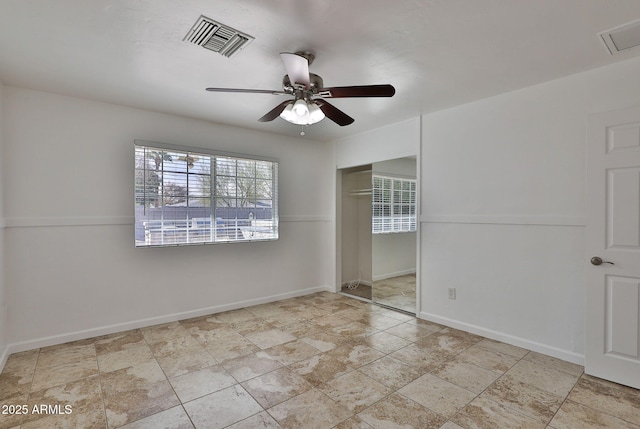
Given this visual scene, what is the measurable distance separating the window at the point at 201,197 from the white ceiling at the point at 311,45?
2.42 ft

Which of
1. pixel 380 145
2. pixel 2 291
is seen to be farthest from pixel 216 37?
pixel 2 291

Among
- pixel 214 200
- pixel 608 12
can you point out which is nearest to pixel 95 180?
pixel 214 200

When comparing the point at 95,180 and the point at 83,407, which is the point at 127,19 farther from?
the point at 83,407

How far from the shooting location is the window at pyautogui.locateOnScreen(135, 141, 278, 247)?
3502 millimetres

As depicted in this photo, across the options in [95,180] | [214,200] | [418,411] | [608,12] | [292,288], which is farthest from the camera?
[292,288]

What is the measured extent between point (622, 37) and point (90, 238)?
16.3 ft

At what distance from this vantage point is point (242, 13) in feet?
6.23

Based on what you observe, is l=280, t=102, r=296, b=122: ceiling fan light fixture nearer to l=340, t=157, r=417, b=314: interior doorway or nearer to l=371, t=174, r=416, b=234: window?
l=340, t=157, r=417, b=314: interior doorway

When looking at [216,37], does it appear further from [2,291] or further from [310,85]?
[2,291]

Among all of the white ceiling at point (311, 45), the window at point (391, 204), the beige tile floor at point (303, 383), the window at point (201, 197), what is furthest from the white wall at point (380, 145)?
the beige tile floor at point (303, 383)

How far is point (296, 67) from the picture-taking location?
207 cm

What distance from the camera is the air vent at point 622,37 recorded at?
2.04 meters

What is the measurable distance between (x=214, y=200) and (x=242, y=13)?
2.50 meters

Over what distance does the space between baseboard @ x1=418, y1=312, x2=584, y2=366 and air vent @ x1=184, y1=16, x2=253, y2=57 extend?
3.53 meters
